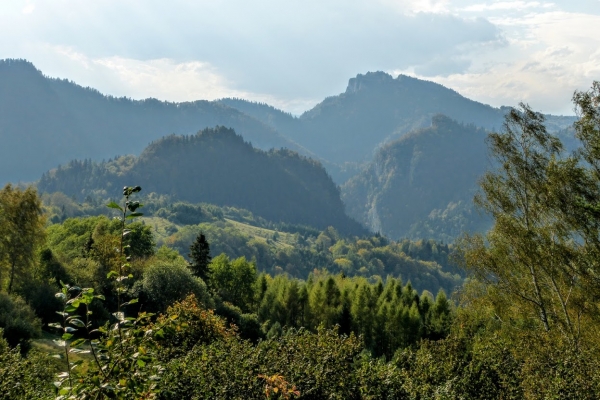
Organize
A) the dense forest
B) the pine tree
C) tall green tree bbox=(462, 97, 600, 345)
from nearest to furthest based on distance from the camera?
the dense forest → tall green tree bbox=(462, 97, 600, 345) → the pine tree

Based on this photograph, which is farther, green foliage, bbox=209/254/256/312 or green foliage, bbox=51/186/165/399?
green foliage, bbox=209/254/256/312

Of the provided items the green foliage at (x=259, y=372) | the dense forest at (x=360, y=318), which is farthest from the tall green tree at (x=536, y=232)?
Answer: the green foliage at (x=259, y=372)

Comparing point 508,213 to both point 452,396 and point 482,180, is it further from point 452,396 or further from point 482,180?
point 452,396

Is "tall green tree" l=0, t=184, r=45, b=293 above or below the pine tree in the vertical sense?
above

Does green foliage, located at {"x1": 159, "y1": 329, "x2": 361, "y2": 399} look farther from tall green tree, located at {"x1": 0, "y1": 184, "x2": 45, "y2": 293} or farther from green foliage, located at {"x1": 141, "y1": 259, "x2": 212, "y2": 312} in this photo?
green foliage, located at {"x1": 141, "y1": 259, "x2": 212, "y2": 312}

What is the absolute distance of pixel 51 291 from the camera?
42.9 meters

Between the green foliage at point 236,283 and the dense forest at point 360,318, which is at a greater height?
the dense forest at point 360,318

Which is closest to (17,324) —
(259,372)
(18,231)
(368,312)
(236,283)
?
(18,231)

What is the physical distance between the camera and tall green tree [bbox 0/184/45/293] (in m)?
40.0

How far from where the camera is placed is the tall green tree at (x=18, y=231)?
3997 centimetres

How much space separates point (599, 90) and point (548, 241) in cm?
853

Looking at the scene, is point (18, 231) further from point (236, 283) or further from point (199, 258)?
point (236, 283)

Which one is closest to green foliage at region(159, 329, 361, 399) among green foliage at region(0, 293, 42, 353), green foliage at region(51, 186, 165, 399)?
green foliage at region(51, 186, 165, 399)

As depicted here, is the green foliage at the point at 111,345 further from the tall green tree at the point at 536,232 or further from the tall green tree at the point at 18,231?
the tall green tree at the point at 18,231
